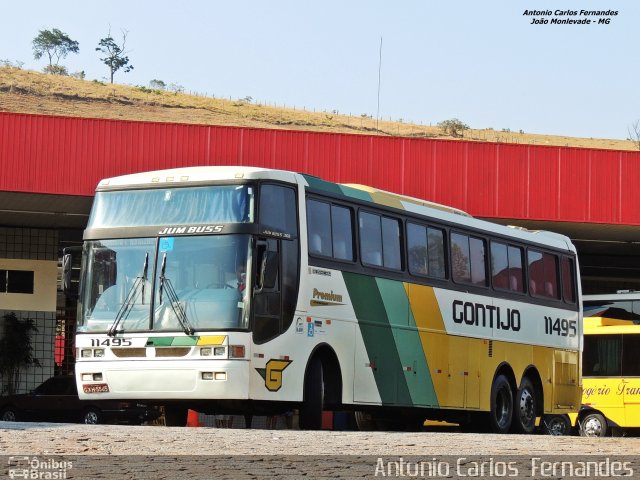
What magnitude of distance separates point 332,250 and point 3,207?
49.4 ft

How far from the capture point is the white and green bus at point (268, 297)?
15961mm

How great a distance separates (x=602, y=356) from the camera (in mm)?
30719

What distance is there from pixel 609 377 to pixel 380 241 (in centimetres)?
1321

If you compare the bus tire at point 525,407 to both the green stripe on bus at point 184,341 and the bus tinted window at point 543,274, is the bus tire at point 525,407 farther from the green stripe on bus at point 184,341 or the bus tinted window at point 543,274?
the green stripe on bus at point 184,341

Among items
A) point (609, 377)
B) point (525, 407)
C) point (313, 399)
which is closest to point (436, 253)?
point (525, 407)

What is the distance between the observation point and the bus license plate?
16.5 meters

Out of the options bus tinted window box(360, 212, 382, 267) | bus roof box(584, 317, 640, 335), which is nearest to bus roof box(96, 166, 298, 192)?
bus tinted window box(360, 212, 382, 267)

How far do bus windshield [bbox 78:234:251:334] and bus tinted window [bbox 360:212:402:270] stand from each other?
8.84ft

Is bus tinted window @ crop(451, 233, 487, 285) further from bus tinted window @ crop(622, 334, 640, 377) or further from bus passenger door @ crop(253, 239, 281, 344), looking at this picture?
bus tinted window @ crop(622, 334, 640, 377)

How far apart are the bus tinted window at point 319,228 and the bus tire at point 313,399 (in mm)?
1394

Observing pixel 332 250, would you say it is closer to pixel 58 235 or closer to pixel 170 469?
pixel 170 469

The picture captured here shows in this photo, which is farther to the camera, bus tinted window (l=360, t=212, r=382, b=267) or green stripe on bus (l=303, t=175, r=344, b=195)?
bus tinted window (l=360, t=212, r=382, b=267)

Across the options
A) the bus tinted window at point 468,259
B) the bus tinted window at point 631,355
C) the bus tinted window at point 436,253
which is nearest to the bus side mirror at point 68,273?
the bus tinted window at point 436,253

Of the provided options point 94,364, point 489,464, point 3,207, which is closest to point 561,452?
point 489,464
